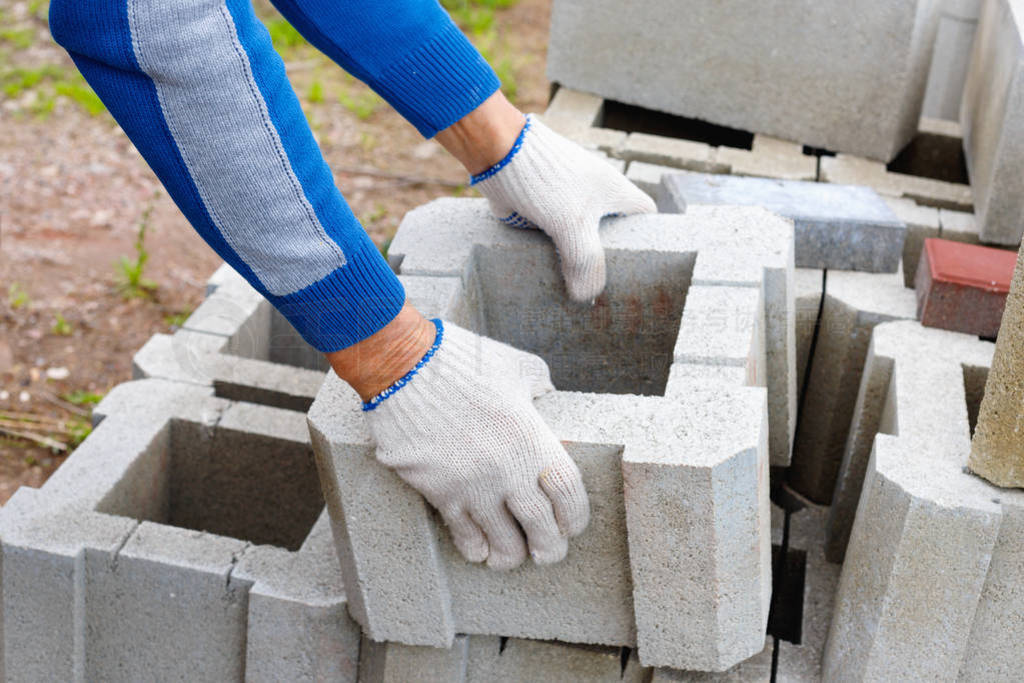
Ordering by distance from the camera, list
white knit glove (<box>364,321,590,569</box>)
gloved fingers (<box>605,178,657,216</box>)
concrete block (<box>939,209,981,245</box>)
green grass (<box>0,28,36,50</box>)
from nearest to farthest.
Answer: white knit glove (<box>364,321,590,569</box>) → gloved fingers (<box>605,178,657,216</box>) → concrete block (<box>939,209,981,245</box>) → green grass (<box>0,28,36,50</box>)

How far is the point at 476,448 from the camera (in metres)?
1.85

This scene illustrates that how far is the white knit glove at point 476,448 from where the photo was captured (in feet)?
6.08

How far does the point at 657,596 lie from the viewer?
1.94 meters

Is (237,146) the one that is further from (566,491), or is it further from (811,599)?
(811,599)

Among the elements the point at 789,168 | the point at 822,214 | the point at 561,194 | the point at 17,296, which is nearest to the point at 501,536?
the point at 561,194

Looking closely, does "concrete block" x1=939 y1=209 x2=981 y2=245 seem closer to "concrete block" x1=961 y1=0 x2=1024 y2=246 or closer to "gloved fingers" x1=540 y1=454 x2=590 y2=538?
"concrete block" x1=961 y1=0 x2=1024 y2=246

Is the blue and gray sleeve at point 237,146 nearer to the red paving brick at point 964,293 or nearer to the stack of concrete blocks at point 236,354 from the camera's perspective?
the stack of concrete blocks at point 236,354

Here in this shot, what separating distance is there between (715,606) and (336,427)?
2.35 ft

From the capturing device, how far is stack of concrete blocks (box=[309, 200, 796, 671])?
6.08 feet

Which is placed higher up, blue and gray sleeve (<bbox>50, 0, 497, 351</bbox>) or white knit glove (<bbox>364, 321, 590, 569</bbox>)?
blue and gray sleeve (<bbox>50, 0, 497, 351</bbox>)

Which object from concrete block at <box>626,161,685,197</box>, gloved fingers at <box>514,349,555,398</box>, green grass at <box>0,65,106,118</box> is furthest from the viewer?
green grass at <box>0,65,106,118</box>

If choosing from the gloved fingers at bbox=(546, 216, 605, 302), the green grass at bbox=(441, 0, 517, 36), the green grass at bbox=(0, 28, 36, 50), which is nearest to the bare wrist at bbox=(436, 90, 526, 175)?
the gloved fingers at bbox=(546, 216, 605, 302)

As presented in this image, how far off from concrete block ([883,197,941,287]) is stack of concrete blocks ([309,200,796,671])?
0.81 m

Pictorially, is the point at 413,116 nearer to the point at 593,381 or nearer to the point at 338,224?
the point at 338,224
